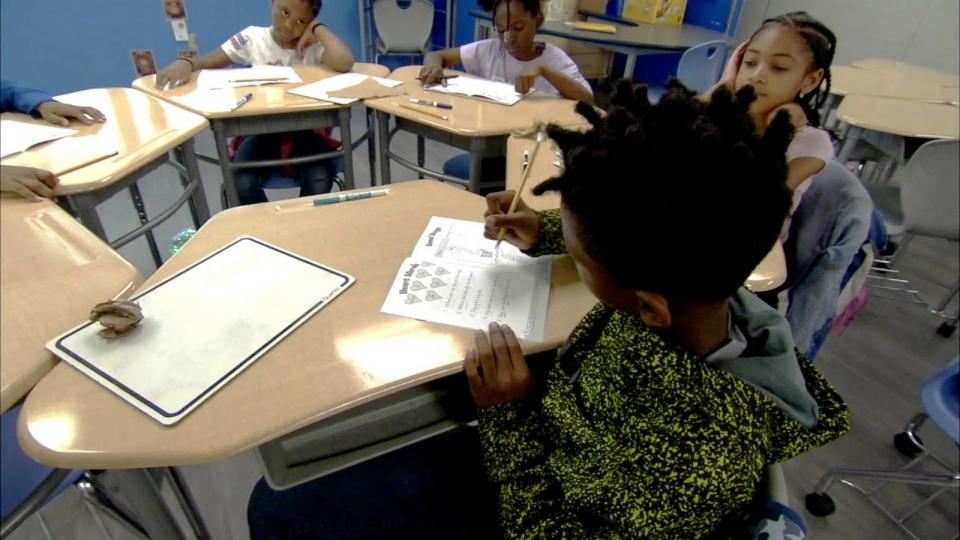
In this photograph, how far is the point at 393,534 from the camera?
72 centimetres

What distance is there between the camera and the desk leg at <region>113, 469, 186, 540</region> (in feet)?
2.19

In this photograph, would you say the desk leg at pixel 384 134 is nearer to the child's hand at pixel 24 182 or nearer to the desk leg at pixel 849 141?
the child's hand at pixel 24 182

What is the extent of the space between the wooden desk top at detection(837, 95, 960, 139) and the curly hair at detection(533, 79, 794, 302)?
1.92 metres

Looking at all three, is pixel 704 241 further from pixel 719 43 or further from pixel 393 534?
pixel 719 43

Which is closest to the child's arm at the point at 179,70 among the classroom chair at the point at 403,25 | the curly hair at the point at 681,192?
the curly hair at the point at 681,192

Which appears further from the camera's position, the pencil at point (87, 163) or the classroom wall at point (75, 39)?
the pencil at point (87, 163)

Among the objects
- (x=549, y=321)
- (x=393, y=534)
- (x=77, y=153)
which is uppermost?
(x=77, y=153)

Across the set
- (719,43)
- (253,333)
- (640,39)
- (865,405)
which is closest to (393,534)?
(253,333)

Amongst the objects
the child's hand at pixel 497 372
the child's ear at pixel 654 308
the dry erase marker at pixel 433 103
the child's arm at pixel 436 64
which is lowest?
the child's hand at pixel 497 372

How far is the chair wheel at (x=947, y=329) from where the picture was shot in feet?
6.49

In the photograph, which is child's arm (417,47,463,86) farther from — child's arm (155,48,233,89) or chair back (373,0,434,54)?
chair back (373,0,434,54)

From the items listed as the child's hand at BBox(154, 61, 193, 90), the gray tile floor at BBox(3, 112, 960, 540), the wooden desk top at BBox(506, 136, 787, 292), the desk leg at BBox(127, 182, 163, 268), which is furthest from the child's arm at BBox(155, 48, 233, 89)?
the wooden desk top at BBox(506, 136, 787, 292)

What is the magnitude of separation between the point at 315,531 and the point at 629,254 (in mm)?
596

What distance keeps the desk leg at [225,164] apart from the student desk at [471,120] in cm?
49
